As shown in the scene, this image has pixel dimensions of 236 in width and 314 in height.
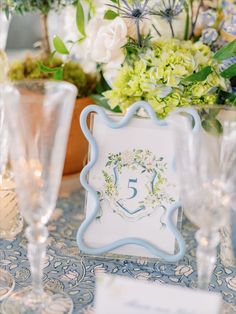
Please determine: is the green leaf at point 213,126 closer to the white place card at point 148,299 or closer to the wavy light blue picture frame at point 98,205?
A: the wavy light blue picture frame at point 98,205

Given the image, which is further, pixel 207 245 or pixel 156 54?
pixel 156 54

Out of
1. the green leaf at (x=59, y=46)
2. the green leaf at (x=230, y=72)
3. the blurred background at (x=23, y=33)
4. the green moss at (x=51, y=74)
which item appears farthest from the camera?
the blurred background at (x=23, y=33)

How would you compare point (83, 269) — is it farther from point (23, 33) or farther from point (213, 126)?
point (23, 33)

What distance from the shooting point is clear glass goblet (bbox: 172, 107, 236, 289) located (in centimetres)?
72

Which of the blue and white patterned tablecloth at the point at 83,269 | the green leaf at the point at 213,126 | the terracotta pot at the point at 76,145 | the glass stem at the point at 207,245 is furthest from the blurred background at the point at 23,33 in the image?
the glass stem at the point at 207,245

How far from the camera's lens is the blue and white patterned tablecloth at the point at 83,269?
0.82 meters

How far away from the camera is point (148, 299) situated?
2.18 feet

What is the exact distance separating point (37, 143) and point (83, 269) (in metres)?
0.23

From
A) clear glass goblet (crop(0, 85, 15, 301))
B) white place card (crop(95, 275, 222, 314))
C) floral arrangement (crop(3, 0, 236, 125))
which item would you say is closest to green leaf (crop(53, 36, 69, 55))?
floral arrangement (crop(3, 0, 236, 125))

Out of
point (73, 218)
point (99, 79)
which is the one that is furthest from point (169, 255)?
point (99, 79)

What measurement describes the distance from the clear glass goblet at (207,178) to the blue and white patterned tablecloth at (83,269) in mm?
123

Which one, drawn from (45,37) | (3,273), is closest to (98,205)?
(3,273)

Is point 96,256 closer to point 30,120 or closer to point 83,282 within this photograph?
point 83,282

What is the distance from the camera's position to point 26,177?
72cm
